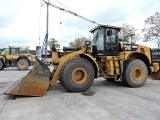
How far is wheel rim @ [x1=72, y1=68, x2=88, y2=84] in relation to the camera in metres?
7.82

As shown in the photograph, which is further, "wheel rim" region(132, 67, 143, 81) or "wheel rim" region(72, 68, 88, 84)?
"wheel rim" region(132, 67, 143, 81)

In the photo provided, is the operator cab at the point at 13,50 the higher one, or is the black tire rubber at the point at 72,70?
the operator cab at the point at 13,50

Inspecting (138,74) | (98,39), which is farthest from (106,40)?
(138,74)

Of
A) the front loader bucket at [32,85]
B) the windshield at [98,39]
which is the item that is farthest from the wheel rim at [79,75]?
the windshield at [98,39]

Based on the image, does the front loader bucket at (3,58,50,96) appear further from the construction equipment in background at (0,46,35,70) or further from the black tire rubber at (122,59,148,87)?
the construction equipment in background at (0,46,35,70)

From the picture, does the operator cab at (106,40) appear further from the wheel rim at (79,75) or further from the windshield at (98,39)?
the wheel rim at (79,75)

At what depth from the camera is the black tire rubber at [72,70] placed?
765cm

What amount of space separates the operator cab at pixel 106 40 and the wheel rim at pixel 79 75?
52.2 inches

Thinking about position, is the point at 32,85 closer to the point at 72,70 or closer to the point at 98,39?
the point at 72,70

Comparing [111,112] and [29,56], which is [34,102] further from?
[29,56]

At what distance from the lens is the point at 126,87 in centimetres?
900

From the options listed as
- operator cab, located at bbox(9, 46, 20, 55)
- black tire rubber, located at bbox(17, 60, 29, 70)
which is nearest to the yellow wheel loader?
A: black tire rubber, located at bbox(17, 60, 29, 70)

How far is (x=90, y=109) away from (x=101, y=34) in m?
4.08

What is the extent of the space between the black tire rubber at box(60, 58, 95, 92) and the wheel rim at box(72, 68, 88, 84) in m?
0.08
